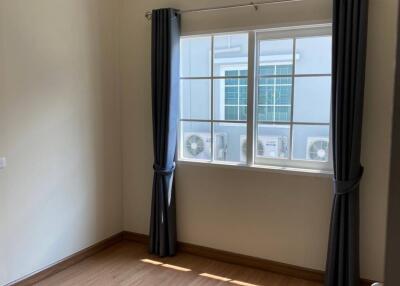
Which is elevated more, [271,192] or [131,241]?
[271,192]

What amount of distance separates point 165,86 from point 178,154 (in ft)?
2.17

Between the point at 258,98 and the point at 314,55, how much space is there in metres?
0.57

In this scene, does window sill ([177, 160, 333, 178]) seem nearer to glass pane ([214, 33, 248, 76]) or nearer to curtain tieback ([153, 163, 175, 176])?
curtain tieback ([153, 163, 175, 176])

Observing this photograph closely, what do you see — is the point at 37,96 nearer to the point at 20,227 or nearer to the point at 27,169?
the point at 27,169

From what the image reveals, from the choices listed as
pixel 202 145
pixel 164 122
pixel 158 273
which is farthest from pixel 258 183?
pixel 158 273

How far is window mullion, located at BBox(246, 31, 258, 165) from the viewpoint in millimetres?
3234

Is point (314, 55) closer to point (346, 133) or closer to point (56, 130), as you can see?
point (346, 133)

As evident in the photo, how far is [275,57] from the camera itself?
10.5ft

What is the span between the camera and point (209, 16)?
10.9ft

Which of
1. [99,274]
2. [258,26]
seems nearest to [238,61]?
[258,26]

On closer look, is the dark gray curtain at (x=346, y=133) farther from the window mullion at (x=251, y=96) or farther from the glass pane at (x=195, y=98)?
the glass pane at (x=195, y=98)

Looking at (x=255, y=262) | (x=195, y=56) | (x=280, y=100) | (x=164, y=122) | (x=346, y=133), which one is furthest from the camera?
(x=195, y=56)

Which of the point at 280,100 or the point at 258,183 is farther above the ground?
the point at 280,100

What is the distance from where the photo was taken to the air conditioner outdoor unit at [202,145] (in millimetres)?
3502
